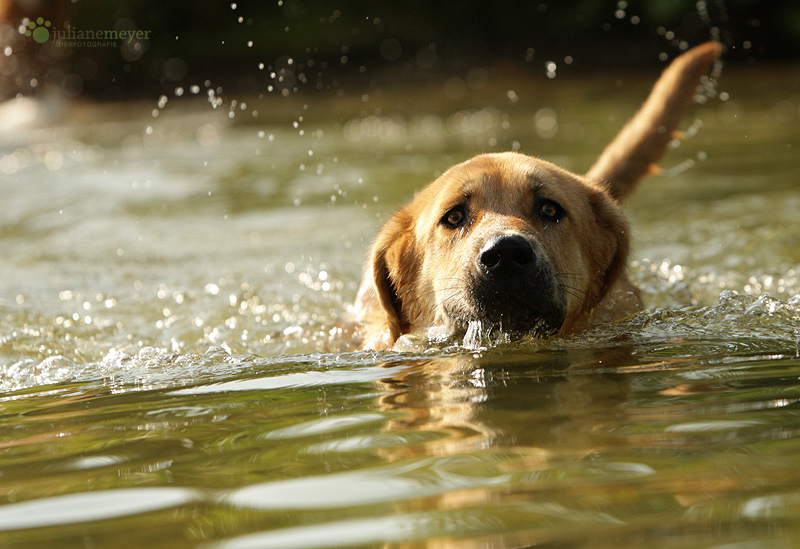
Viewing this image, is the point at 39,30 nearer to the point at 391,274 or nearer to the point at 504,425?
the point at 391,274

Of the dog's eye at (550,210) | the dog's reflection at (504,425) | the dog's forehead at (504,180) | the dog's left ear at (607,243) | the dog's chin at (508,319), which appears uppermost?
the dog's forehead at (504,180)

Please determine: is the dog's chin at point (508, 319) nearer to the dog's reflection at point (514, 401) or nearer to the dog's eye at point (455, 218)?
the dog's reflection at point (514, 401)

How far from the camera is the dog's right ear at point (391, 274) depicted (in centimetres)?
446

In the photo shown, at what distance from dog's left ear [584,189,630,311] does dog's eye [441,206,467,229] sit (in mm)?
701

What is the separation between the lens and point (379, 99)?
18469 millimetres

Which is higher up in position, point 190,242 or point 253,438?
point 190,242

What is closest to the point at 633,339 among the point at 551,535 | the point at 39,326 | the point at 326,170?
the point at 551,535

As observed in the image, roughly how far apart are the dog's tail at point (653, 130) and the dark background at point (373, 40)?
14340mm

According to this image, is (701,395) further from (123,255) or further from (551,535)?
(123,255)

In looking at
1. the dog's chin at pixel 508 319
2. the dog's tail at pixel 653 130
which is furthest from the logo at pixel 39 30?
the dog's chin at pixel 508 319

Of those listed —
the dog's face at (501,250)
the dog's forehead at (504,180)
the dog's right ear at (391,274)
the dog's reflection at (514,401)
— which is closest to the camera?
the dog's reflection at (514,401)

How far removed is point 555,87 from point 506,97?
1215 millimetres

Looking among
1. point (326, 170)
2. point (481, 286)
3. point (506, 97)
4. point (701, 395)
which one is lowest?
point (701, 395)

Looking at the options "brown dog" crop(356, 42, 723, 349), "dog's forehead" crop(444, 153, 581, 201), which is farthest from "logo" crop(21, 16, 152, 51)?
"dog's forehead" crop(444, 153, 581, 201)
